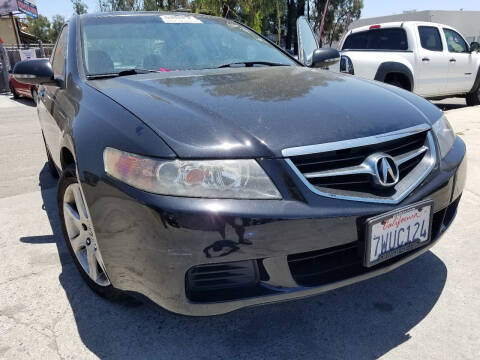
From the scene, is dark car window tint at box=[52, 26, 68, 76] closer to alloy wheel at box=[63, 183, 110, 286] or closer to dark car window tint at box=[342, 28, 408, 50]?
alloy wheel at box=[63, 183, 110, 286]

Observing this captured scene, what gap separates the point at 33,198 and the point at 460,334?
344 centimetres

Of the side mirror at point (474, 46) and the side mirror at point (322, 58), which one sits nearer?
the side mirror at point (322, 58)

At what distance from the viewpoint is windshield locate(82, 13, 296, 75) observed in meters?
2.55

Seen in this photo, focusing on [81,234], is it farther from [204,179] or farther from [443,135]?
Result: [443,135]

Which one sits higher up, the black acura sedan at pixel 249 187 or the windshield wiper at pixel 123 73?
the windshield wiper at pixel 123 73

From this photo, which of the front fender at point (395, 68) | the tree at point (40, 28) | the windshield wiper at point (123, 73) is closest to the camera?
the windshield wiper at point (123, 73)

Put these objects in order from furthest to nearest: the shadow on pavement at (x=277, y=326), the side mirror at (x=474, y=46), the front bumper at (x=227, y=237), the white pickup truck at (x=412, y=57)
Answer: the side mirror at (x=474, y=46) < the white pickup truck at (x=412, y=57) < the shadow on pavement at (x=277, y=326) < the front bumper at (x=227, y=237)

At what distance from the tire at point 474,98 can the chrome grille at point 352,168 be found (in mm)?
8118

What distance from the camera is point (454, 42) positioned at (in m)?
8.05

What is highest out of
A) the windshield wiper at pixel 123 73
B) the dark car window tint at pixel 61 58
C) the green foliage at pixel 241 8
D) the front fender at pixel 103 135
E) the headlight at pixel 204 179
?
the green foliage at pixel 241 8

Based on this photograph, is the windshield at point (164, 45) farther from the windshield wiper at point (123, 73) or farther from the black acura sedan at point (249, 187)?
the black acura sedan at point (249, 187)

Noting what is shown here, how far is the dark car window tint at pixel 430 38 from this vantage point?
7.49m

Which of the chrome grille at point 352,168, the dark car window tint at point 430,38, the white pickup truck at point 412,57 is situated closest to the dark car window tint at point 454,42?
the white pickup truck at point 412,57

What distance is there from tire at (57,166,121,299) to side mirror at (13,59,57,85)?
780 mm
